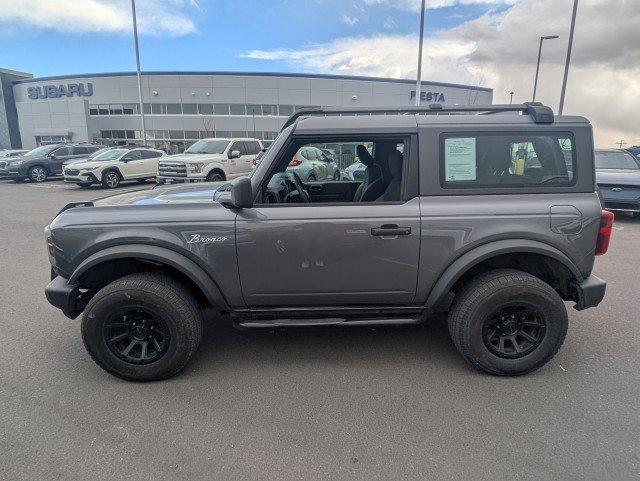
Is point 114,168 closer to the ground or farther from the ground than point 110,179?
farther from the ground

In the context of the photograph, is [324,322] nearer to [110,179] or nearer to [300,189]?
[300,189]

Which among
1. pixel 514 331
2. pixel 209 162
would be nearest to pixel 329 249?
pixel 514 331

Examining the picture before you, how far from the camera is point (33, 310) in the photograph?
14.0ft

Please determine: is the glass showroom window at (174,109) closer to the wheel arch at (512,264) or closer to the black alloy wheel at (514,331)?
the wheel arch at (512,264)

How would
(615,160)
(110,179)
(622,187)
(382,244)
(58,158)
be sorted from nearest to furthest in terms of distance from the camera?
(382,244) → (622,187) → (615,160) → (110,179) → (58,158)

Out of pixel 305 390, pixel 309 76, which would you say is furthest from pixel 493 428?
A: pixel 309 76

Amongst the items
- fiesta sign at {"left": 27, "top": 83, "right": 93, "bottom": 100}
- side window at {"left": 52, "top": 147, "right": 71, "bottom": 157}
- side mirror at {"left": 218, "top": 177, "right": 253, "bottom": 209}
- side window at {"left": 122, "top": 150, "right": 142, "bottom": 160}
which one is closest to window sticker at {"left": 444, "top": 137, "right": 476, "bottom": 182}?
side mirror at {"left": 218, "top": 177, "right": 253, "bottom": 209}

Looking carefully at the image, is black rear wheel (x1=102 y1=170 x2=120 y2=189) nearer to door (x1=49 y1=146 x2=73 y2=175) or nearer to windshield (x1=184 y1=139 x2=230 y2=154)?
windshield (x1=184 y1=139 x2=230 y2=154)

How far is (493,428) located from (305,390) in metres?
1.26

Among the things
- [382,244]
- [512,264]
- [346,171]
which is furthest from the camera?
[346,171]

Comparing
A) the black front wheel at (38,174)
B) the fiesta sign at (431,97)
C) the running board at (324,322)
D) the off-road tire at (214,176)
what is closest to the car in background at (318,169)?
the running board at (324,322)

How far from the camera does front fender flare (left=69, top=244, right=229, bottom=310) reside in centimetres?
284

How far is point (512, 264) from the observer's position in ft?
10.4

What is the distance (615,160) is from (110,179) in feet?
53.7
